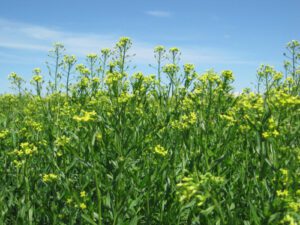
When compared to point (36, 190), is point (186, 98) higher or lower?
higher

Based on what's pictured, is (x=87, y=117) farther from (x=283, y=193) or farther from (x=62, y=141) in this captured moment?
(x=283, y=193)

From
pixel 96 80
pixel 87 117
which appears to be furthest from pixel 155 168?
pixel 96 80

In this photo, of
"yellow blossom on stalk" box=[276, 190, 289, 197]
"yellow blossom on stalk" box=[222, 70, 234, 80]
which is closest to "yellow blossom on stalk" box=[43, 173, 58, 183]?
"yellow blossom on stalk" box=[276, 190, 289, 197]

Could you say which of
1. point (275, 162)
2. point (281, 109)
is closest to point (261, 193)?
point (275, 162)

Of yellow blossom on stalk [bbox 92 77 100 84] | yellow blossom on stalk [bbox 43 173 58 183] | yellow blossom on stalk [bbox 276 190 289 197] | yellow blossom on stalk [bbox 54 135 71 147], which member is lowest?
yellow blossom on stalk [bbox 43 173 58 183]

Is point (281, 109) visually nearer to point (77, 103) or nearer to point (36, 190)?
point (36, 190)

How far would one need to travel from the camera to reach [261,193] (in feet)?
10.0

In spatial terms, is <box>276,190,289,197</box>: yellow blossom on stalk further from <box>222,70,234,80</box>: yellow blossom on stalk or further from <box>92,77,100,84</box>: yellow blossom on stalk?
<box>92,77,100,84</box>: yellow blossom on stalk

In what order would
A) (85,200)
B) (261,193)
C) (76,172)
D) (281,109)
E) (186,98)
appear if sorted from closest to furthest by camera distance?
(261,193) → (85,200) → (281,109) → (76,172) → (186,98)

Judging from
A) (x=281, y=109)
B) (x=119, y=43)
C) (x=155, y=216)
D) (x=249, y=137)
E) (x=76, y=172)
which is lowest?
(x=155, y=216)

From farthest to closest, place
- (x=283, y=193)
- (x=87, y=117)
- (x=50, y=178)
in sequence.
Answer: (x=50, y=178) → (x=87, y=117) → (x=283, y=193)

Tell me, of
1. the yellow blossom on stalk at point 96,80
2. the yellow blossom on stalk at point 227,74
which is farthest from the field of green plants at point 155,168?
the yellow blossom on stalk at point 96,80

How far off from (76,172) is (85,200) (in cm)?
110

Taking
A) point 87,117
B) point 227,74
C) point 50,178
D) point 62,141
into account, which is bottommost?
point 50,178
